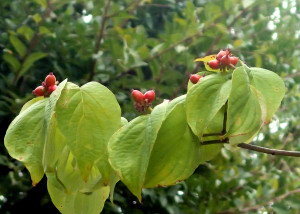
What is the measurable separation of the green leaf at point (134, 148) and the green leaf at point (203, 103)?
3cm

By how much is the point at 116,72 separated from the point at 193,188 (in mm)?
485

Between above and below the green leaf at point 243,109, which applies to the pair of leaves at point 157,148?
below

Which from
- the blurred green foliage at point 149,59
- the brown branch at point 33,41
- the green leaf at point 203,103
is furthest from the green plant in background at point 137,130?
the brown branch at point 33,41

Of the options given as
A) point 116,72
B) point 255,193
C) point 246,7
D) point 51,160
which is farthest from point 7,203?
point 51,160

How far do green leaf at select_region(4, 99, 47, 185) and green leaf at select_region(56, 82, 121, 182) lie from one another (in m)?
0.04

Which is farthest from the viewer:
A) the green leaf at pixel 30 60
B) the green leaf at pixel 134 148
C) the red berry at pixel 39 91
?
the green leaf at pixel 30 60

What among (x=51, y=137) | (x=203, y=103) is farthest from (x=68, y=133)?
(x=203, y=103)

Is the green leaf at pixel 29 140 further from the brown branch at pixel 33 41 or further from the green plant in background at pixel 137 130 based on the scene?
the brown branch at pixel 33 41

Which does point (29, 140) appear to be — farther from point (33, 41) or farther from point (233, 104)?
point (33, 41)

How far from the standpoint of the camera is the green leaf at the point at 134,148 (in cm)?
39

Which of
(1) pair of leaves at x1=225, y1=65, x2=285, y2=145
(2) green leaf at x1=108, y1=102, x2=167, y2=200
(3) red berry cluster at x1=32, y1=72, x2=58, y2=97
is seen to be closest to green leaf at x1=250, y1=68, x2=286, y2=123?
(1) pair of leaves at x1=225, y1=65, x2=285, y2=145

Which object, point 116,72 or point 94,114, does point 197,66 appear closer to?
point 116,72

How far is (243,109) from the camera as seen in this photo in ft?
1.35

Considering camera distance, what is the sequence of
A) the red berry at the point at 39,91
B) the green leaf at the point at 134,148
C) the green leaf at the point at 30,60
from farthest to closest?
the green leaf at the point at 30,60, the red berry at the point at 39,91, the green leaf at the point at 134,148
